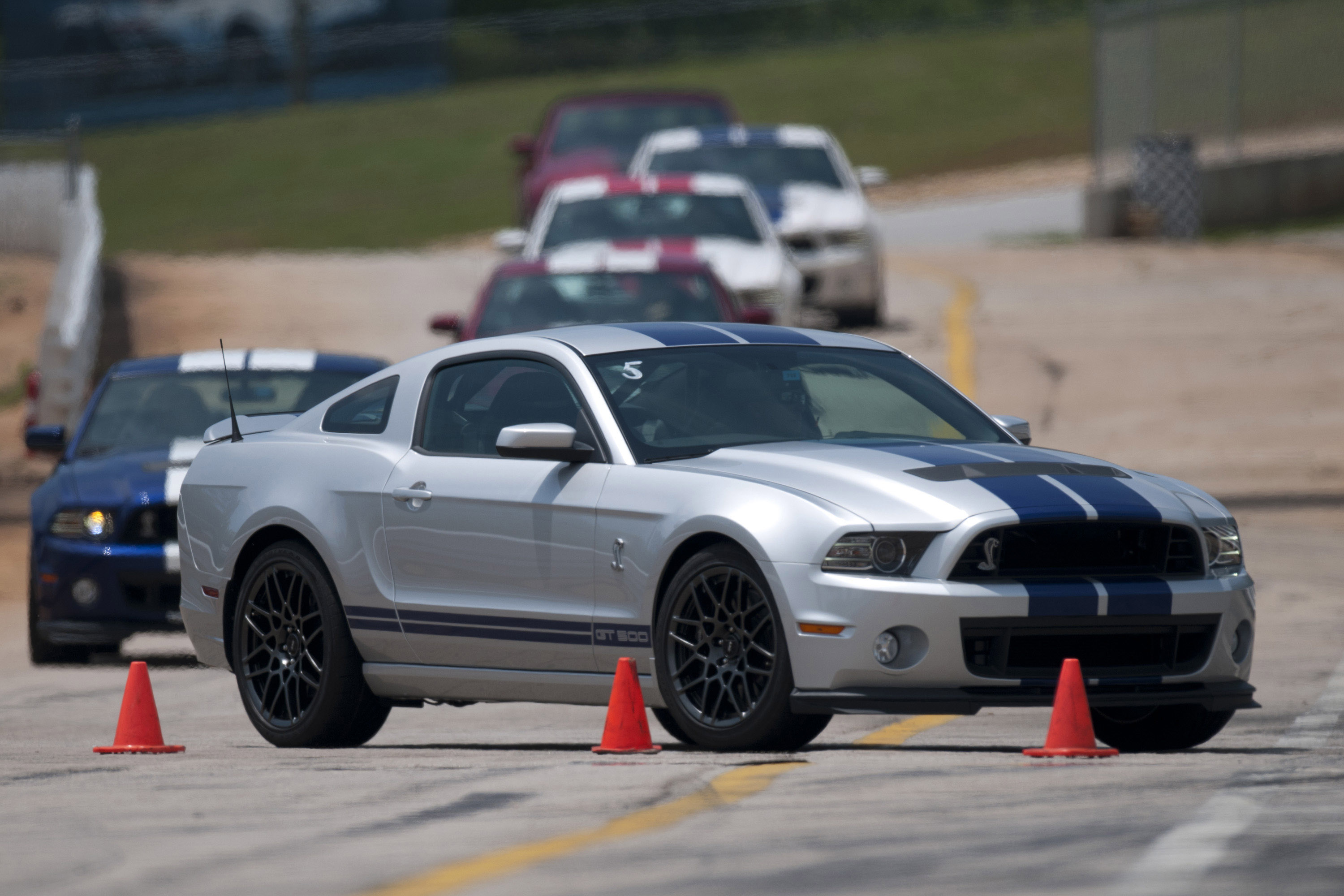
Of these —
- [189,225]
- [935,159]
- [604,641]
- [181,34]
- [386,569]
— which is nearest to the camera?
[604,641]

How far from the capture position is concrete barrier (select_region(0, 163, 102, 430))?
2008 cm

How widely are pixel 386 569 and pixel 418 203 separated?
40.3m

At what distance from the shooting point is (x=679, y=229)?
57.2 ft

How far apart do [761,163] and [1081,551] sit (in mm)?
14257

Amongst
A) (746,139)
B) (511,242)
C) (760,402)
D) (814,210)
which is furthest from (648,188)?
(760,402)

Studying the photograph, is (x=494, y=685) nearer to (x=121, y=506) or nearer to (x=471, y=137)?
(x=121, y=506)

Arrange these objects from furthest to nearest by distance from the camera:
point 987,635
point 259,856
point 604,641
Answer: point 604,641 < point 987,635 < point 259,856

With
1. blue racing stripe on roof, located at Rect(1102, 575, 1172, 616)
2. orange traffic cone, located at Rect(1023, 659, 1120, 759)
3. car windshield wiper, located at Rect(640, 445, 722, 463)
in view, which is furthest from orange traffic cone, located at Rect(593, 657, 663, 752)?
blue racing stripe on roof, located at Rect(1102, 575, 1172, 616)

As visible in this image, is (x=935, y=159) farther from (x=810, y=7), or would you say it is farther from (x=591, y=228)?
(x=591, y=228)

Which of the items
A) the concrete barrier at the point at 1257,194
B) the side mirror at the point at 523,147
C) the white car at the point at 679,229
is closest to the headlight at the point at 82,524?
the white car at the point at 679,229

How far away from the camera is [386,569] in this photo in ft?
27.5

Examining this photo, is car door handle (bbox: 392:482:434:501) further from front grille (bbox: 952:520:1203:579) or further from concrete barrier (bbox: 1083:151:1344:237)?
concrete barrier (bbox: 1083:151:1344:237)

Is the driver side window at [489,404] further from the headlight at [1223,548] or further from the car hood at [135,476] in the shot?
the car hood at [135,476]

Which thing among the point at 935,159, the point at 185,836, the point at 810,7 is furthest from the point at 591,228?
the point at 810,7
